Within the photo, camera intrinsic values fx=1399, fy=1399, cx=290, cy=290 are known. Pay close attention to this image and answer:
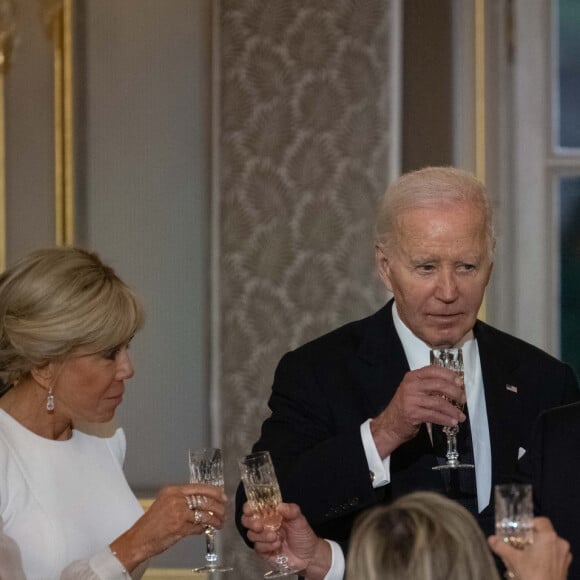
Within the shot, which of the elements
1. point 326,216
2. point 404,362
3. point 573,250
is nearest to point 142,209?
point 326,216

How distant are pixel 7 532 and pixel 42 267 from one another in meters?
0.64

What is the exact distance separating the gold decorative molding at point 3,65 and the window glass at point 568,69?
6.90 feet

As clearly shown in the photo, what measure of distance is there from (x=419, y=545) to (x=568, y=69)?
143 inches

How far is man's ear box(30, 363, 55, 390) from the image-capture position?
3.45 meters

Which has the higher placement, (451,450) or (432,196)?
(432,196)

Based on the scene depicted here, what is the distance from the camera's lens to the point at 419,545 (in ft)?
6.61

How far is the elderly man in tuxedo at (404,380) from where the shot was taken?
326 cm

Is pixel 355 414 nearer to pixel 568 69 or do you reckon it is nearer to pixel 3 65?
pixel 568 69

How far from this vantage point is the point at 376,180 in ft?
16.6

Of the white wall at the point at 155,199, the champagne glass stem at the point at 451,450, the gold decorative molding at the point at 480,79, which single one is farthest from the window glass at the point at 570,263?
the champagne glass stem at the point at 451,450

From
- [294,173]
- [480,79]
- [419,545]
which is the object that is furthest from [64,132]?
[419,545]

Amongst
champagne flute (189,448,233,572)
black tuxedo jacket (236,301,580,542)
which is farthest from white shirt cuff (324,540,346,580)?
champagne flute (189,448,233,572)

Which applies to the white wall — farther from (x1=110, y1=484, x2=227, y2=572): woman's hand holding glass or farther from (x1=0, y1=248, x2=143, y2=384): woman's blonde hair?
(x1=110, y1=484, x2=227, y2=572): woman's hand holding glass

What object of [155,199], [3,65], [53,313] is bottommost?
[53,313]
